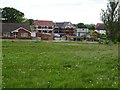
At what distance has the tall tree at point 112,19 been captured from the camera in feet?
178

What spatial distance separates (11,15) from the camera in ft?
383

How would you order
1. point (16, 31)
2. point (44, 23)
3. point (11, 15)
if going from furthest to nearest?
point (44, 23) → point (11, 15) → point (16, 31)

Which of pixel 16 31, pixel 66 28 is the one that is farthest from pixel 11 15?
pixel 66 28

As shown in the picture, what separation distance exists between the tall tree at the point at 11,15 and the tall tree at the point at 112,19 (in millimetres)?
64324

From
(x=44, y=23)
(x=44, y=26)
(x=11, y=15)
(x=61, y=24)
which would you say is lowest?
(x=44, y=26)

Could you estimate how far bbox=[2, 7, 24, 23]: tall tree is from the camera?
114m

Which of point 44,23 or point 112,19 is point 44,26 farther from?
point 112,19

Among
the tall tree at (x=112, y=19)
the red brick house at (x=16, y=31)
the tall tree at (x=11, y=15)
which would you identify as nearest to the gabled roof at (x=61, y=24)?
the tall tree at (x=11, y=15)

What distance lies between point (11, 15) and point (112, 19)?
68.8 meters

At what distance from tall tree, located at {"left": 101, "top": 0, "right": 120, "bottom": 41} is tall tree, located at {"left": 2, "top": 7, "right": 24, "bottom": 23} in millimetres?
64324

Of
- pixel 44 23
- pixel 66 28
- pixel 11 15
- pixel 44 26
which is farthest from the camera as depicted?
pixel 44 23

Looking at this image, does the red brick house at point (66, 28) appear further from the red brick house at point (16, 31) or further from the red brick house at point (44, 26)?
the red brick house at point (16, 31)

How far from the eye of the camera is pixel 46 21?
14175 cm

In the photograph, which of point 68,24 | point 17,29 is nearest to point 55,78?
point 17,29
